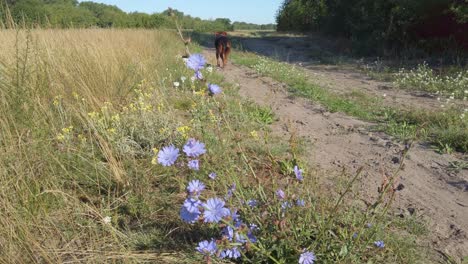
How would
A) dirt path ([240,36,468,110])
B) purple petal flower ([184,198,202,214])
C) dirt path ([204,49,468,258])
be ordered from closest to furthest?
1. purple petal flower ([184,198,202,214])
2. dirt path ([204,49,468,258])
3. dirt path ([240,36,468,110])

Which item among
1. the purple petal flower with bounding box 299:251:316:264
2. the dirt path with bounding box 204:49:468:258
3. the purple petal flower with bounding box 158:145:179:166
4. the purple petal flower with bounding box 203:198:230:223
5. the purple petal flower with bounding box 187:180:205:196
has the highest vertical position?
the purple petal flower with bounding box 158:145:179:166

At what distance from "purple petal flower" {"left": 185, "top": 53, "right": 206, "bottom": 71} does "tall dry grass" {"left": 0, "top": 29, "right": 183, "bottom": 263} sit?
0.90 m

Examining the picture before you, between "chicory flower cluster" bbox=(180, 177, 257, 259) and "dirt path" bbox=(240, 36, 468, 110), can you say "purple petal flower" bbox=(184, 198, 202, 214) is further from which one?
"dirt path" bbox=(240, 36, 468, 110)

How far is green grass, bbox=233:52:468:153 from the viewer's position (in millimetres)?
3701

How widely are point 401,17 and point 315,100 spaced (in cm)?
775

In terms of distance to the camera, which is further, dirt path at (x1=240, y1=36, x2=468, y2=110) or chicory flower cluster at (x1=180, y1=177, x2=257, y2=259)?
dirt path at (x1=240, y1=36, x2=468, y2=110)

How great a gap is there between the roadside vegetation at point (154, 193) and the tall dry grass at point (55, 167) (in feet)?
0.03

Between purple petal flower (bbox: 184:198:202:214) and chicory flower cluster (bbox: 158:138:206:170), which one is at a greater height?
chicory flower cluster (bbox: 158:138:206:170)

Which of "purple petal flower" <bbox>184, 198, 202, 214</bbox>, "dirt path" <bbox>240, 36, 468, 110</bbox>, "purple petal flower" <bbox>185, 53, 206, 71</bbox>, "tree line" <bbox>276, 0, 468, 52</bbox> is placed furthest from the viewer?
"tree line" <bbox>276, 0, 468, 52</bbox>

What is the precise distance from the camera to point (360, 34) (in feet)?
44.7

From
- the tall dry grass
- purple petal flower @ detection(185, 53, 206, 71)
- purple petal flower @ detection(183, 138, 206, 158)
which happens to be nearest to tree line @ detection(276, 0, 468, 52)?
the tall dry grass

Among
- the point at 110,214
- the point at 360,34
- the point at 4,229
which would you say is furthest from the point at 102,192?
the point at 360,34

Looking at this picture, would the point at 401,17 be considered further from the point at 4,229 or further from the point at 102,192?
the point at 4,229

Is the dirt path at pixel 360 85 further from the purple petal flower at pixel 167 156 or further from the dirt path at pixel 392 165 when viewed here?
the purple petal flower at pixel 167 156
